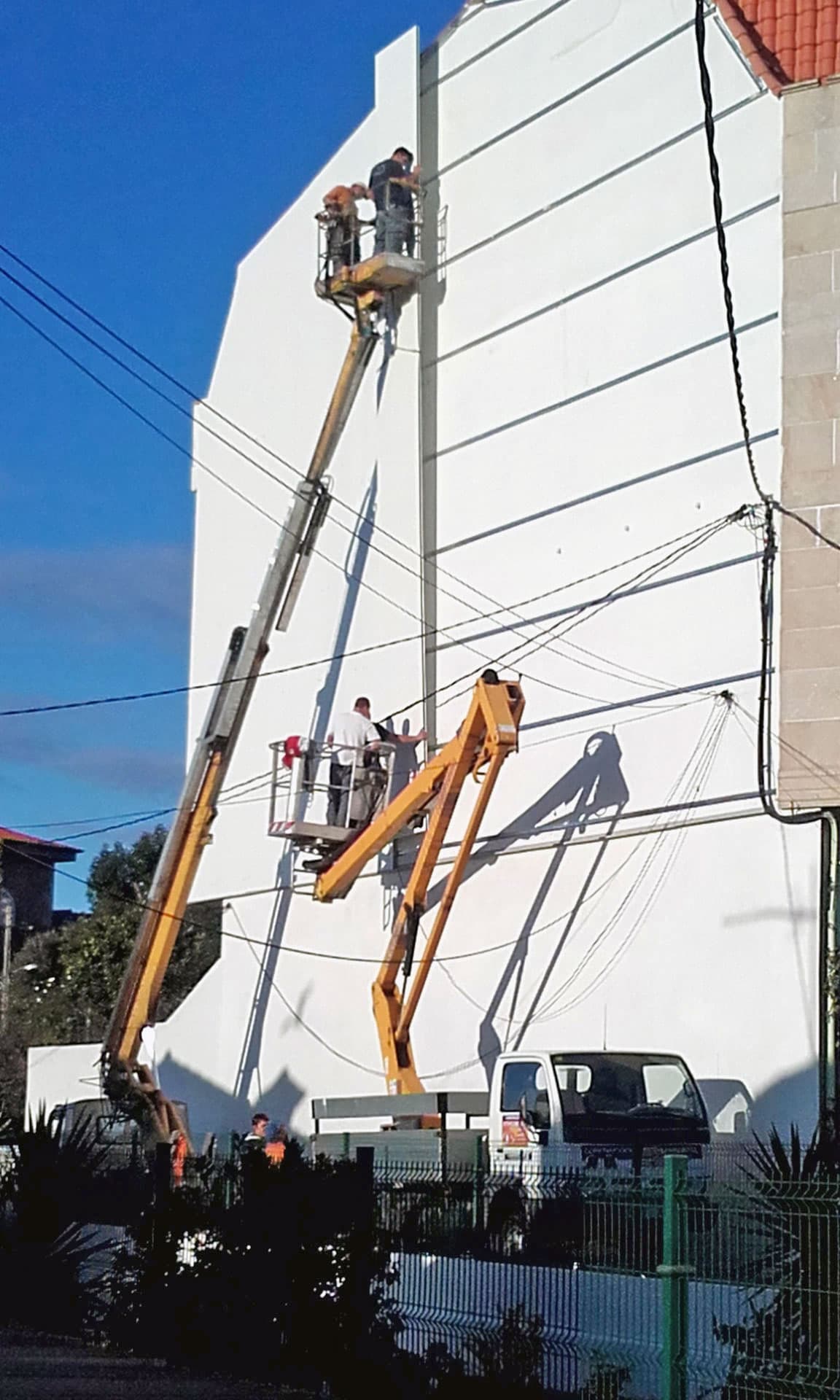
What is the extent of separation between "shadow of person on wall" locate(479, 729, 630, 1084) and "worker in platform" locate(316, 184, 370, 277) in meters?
9.55

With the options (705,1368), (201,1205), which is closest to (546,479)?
(201,1205)

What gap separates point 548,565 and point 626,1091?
9851 mm

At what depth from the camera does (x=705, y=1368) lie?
897 cm

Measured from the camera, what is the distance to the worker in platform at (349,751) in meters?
26.6

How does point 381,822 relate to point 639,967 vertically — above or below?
above

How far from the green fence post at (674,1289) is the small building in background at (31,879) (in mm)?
57131

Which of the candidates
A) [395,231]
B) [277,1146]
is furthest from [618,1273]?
[395,231]

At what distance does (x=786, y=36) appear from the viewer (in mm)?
22656

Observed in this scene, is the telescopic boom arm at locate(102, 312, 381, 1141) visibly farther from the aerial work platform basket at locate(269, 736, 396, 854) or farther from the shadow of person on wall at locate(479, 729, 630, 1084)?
the shadow of person on wall at locate(479, 729, 630, 1084)

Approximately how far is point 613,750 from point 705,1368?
15.7 meters

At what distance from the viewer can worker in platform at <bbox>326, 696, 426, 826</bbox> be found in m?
26.6

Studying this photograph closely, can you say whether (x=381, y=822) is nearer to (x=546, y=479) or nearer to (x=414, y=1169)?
(x=546, y=479)

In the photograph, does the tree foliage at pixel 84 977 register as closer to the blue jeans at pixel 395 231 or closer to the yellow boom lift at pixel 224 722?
the yellow boom lift at pixel 224 722

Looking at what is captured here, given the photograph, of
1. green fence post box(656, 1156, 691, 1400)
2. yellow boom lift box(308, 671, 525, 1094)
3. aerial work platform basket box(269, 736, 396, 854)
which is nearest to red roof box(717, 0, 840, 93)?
yellow boom lift box(308, 671, 525, 1094)
